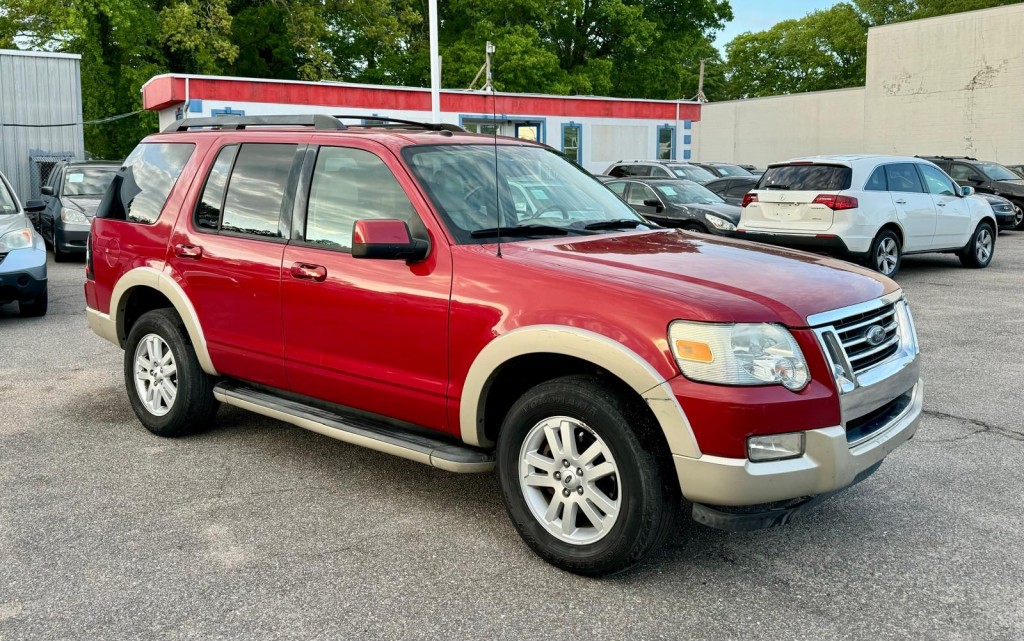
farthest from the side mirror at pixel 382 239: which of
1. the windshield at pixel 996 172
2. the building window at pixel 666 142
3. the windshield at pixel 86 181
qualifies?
the building window at pixel 666 142

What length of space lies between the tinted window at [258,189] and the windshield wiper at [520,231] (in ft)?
3.89

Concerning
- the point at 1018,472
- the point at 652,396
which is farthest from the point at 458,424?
the point at 1018,472

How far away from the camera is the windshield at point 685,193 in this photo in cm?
1574

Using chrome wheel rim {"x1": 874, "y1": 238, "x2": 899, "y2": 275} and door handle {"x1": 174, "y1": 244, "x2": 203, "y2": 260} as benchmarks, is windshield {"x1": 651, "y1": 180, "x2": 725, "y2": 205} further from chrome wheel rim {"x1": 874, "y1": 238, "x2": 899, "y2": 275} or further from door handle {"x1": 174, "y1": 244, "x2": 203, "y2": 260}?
door handle {"x1": 174, "y1": 244, "x2": 203, "y2": 260}

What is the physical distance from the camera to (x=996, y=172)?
74.1 ft

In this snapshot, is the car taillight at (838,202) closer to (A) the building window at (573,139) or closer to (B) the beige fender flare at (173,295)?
(B) the beige fender flare at (173,295)

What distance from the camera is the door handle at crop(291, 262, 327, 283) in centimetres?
458

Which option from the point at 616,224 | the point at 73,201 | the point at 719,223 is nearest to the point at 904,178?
the point at 719,223

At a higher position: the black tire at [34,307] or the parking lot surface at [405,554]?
the black tire at [34,307]

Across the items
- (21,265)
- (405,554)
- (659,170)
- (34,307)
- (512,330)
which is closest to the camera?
(512,330)

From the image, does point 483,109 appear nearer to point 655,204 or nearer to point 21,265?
point 655,204

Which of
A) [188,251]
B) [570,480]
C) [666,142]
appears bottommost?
[570,480]

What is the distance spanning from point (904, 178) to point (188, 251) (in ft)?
35.6

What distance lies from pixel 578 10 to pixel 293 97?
22033 mm
